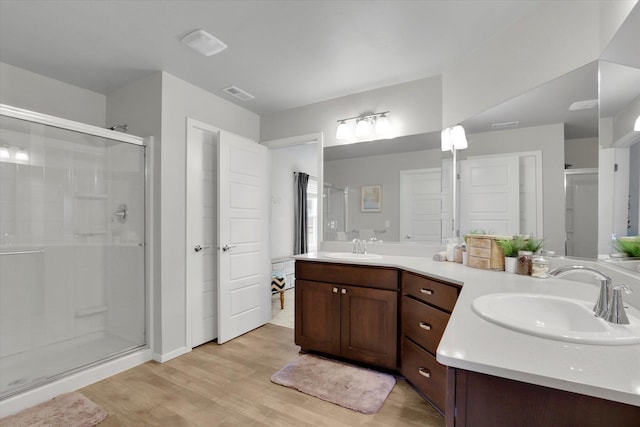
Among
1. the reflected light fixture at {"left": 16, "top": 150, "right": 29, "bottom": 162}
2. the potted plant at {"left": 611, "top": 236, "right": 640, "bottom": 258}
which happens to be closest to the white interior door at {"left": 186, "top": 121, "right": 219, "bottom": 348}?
the reflected light fixture at {"left": 16, "top": 150, "right": 29, "bottom": 162}

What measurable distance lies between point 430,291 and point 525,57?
5.19 feet

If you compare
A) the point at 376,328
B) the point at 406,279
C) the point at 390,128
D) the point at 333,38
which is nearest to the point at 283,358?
the point at 376,328

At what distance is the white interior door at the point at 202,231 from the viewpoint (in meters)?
2.73

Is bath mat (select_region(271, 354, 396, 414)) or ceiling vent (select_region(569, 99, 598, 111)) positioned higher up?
ceiling vent (select_region(569, 99, 598, 111))

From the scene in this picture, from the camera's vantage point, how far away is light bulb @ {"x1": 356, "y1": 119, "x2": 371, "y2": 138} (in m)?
2.85

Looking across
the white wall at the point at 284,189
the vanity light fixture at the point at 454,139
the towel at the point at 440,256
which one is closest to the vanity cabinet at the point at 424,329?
A: the towel at the point at 440,256

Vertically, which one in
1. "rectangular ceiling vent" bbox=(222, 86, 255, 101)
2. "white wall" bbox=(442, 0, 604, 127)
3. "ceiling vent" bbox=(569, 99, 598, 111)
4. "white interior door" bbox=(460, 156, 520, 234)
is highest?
"rectangular ceiling vent" bbox=(222, 86, 255, 101)

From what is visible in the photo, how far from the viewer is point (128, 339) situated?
101 inches

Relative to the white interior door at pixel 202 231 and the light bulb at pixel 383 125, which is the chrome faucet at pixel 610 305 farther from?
the white interior door at pixel 202 231

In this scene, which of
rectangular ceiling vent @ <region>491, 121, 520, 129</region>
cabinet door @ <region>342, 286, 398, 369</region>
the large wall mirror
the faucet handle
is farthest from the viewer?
cabinet door @ <region>342, 286, 398, 369</region>

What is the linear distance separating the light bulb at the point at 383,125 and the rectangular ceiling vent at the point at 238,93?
51.2 inches

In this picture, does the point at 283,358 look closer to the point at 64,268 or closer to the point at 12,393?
the point at 12,393

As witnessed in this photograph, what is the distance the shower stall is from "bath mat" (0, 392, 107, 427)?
0.50 ft

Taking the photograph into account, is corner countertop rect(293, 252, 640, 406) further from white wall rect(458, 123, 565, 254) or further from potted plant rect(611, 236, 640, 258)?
white wall rect(458, 123, 565, 254)
